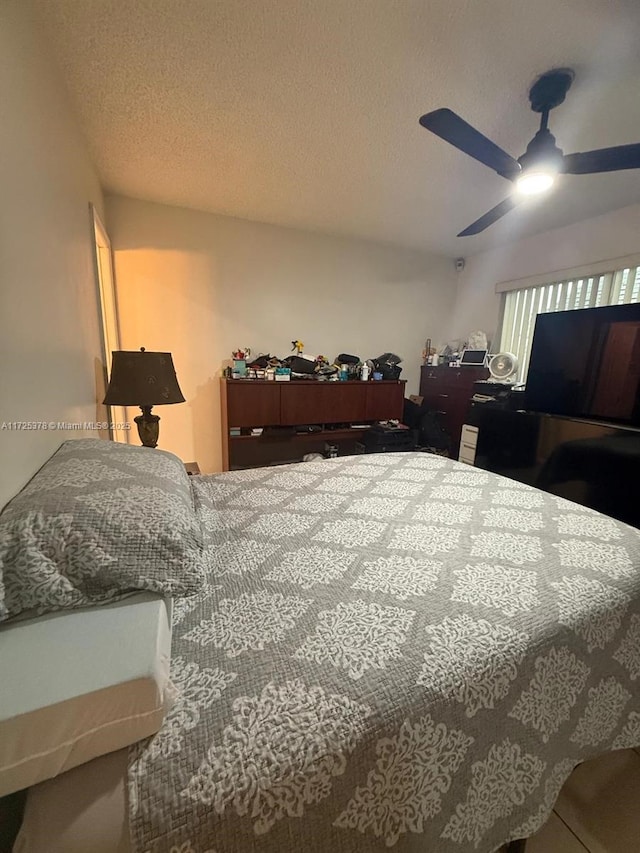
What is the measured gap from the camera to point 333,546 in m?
1.10

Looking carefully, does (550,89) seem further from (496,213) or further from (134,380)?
(134,380)

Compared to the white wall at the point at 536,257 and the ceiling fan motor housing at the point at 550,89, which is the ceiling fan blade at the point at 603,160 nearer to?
the ceiling fan motor housing at the point at 550,89

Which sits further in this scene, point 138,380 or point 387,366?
point 387,366

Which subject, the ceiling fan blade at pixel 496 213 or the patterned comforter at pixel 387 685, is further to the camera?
the ceiling fan blade at pixel 496 213

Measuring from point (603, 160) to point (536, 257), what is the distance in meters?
1.97

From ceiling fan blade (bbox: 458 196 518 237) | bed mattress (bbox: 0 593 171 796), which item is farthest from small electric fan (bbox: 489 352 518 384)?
bed mattress (bbox: 0 593 171 796)

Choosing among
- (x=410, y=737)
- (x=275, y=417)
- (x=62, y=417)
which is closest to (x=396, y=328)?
(x=275, y=417)

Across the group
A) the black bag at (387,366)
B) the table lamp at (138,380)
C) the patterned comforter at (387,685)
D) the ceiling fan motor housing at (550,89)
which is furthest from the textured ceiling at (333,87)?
the patterned comforter at (387,685)

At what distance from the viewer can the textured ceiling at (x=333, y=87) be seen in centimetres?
121

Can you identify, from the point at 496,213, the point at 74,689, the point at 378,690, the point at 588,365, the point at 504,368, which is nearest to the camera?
the point at 74,689

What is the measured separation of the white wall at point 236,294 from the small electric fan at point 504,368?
0.99m

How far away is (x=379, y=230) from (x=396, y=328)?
1043mm

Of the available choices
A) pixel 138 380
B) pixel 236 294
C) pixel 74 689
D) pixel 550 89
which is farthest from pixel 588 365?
pixel 74 689

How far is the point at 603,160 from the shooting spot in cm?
146
